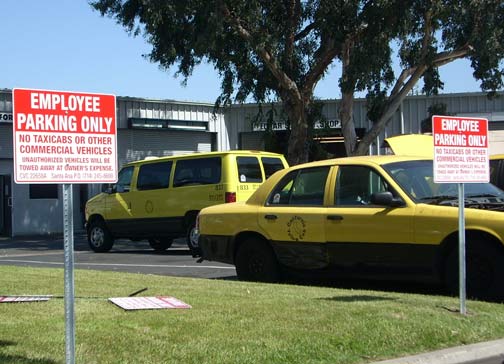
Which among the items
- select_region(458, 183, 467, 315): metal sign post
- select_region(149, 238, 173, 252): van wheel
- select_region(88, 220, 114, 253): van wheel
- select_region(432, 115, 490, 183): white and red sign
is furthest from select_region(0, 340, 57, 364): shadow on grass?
select_region(149, 238, 173, 252): van wheel

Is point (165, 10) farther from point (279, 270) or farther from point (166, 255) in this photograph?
point (279, 270)

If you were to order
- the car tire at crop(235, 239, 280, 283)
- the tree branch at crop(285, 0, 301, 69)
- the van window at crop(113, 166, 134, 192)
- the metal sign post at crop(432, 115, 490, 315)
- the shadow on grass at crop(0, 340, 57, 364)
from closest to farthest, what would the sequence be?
the shadow on grass at crop(0, 340, 57, 364), the metal sign post at crop(432, 115, 490, 315), the car tire at crop(235, 239, 280, 283), the van window at crop(113, 166, 134, 192), the tree branch at crop(285, 0, 301, 69)

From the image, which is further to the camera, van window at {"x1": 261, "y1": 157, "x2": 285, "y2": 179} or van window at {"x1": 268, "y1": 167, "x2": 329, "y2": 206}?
van window at {"x1": 261, "y1": 157, "x2": 285, "y2": 179}

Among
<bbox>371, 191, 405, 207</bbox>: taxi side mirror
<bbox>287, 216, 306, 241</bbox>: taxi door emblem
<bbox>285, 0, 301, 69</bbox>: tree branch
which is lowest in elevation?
<bbox>287, 216, 306, 241</bbox>: taxi door emblem

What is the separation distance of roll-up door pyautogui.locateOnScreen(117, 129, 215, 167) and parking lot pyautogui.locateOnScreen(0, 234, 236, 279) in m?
7.77

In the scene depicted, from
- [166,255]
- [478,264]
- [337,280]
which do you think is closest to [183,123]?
[166,255]

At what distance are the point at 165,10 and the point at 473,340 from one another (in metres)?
16.5

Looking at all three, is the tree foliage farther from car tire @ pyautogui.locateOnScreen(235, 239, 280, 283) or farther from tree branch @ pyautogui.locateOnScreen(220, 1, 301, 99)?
car tire @ pyautogui.locateOnScreen(235, 239, 280, 283)

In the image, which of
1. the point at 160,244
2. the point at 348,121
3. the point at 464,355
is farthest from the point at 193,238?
the point at 348,121

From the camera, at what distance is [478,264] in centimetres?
782

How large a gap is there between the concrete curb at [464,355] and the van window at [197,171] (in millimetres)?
9498

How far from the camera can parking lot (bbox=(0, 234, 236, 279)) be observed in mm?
12562

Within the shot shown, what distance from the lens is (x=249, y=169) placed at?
15375 mm

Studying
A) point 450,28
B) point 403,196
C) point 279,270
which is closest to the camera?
point 403,196
